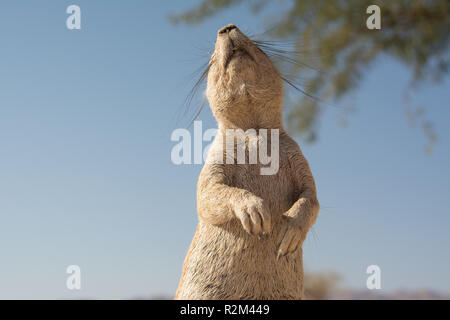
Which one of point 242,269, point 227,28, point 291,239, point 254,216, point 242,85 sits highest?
point 227,28

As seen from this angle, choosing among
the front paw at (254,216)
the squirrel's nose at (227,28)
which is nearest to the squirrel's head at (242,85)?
the squirrel's nose at (227,28)

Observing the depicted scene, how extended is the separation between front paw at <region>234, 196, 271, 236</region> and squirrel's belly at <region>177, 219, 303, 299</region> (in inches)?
7.0

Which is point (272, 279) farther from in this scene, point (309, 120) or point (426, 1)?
point (426, 1)

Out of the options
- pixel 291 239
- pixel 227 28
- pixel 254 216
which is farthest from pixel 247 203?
pixel 227 28

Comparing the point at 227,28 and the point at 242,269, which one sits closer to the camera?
the point at 242,269

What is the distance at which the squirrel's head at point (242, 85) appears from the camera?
3.07 meters

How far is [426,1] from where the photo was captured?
4.86 meters

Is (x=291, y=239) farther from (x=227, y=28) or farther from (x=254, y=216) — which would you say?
(x=227, y=28)

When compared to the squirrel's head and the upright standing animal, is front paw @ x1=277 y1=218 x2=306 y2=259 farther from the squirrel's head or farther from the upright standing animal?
the squirrel's head

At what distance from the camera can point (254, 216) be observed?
2.65m

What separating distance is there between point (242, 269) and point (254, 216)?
0.37 meters

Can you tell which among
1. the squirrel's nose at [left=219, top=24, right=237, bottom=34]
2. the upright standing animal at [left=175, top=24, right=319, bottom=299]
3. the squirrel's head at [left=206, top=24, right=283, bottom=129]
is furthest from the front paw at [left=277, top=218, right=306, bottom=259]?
the squirrel's nose at [left=219, top=24, right=237, bottom=34]

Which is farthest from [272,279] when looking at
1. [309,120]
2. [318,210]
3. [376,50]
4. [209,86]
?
[376,50]

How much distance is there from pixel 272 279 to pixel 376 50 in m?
3.22
